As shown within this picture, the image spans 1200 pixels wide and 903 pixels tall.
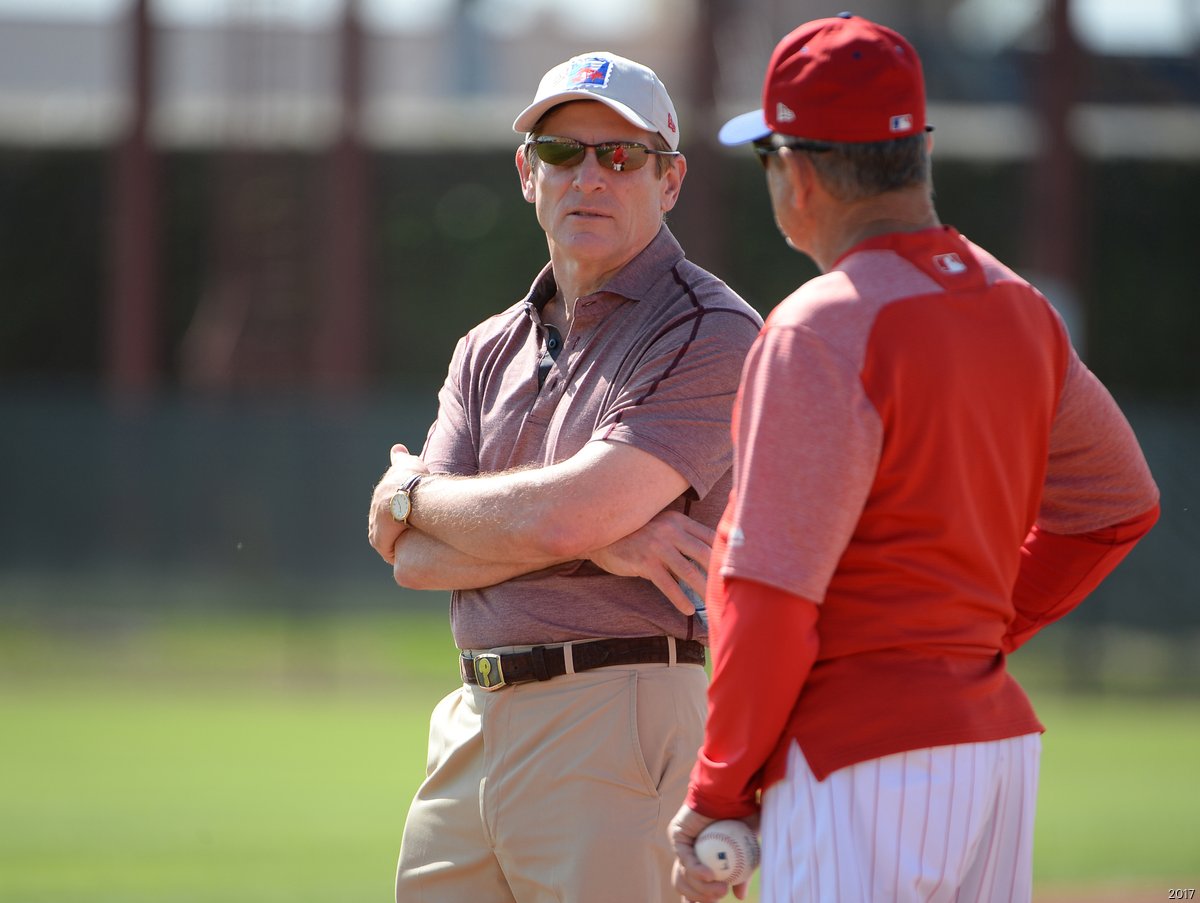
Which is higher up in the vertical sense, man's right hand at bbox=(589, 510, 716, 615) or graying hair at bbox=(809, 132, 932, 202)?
graying hair at bbox=(809, 132, 932, 202)

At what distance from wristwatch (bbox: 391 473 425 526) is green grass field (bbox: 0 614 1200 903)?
A: 166 inches

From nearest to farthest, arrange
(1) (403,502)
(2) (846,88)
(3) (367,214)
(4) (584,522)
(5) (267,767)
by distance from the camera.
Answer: (2) (846,88) < (4) (584,522) < (1) (403,502) < (5) (267,767) < (3) (367,214)

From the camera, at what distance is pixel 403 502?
3.50 metres

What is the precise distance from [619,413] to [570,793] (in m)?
0.81

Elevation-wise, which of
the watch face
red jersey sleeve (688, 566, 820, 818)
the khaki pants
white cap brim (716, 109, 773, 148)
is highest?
white cap brim (716, 109, 773, 148)

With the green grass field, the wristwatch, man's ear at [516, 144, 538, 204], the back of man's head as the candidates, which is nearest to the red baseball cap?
the back of man's head

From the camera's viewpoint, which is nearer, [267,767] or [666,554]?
[666,554]

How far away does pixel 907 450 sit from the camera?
2.46 metres

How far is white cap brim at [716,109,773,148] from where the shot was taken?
264 cm

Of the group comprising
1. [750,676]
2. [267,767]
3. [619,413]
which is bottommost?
[267,767]

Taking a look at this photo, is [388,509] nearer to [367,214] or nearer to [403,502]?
[403,502]

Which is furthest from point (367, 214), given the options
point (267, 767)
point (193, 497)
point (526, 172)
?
point (526, 172)

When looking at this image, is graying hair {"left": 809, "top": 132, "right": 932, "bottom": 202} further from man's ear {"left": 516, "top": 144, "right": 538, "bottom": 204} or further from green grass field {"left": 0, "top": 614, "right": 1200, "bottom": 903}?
green grass field {"left": 0, "top": 614, "right": 1200, "bottom": 903}

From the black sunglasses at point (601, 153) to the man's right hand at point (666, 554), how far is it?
32.3 inches
